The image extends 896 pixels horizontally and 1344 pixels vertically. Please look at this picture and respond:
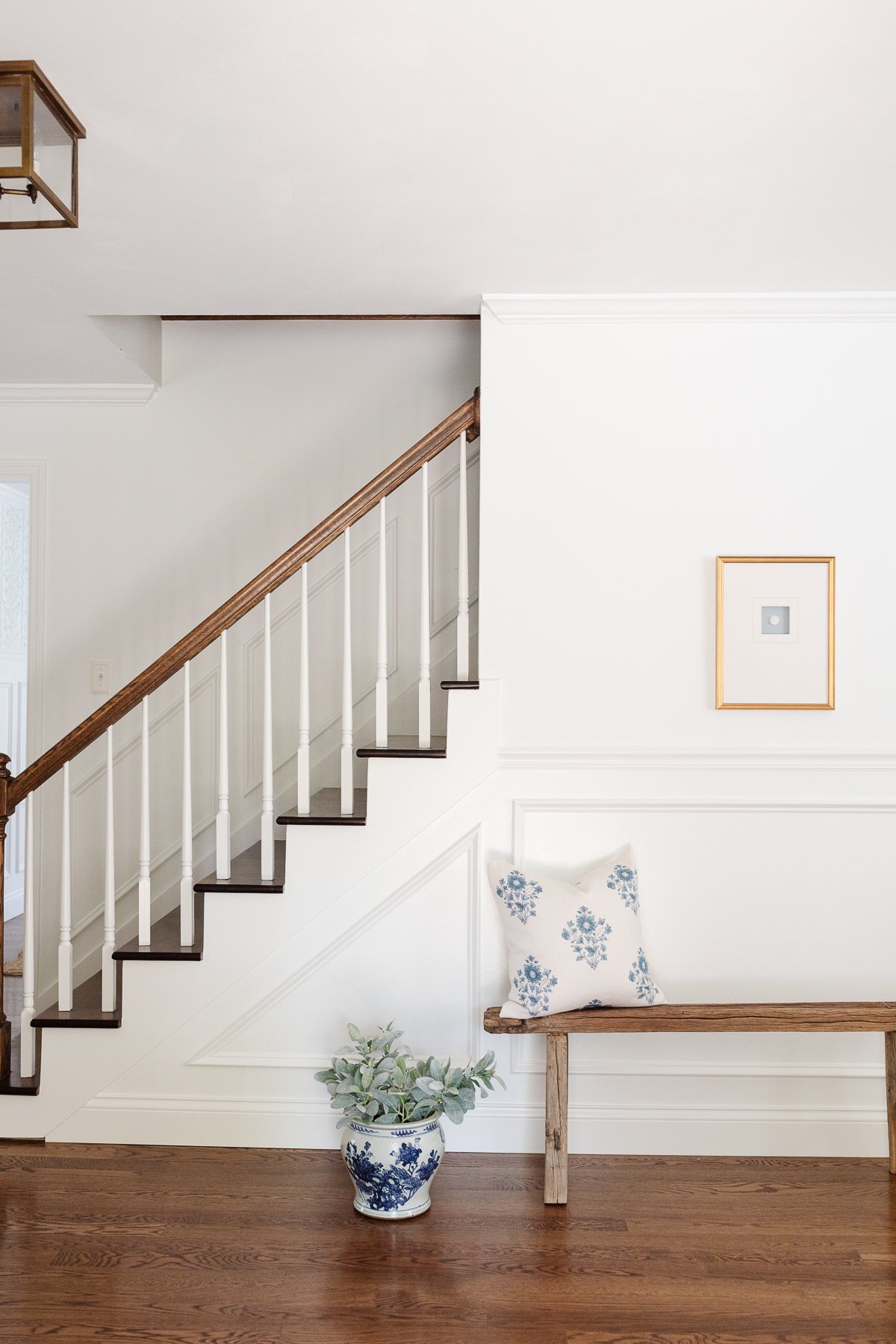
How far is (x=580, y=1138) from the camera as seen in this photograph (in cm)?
297

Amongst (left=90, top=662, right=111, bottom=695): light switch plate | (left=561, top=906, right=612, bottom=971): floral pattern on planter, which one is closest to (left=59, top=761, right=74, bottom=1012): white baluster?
(left=90, top=662, right=111, bottom=695): light switch plate

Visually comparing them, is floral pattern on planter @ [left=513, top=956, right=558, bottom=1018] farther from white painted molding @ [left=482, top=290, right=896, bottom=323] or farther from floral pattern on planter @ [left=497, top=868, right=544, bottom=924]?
white painted molding @ [left=482, top=290, right=896, bottom=323]

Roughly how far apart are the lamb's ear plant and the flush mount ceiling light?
78.8 inches

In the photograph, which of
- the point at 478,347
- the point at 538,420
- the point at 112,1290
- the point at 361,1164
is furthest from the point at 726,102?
the point at 112,1290

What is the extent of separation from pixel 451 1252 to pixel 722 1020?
0.87 meters

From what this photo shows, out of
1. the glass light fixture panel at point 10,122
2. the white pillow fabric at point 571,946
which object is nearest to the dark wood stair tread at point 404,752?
the white pillow fabric at point 571,946

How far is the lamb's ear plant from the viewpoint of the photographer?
2533 millimetres

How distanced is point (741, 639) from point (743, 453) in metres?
0.55

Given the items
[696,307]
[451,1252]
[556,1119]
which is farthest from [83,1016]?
[696,307]

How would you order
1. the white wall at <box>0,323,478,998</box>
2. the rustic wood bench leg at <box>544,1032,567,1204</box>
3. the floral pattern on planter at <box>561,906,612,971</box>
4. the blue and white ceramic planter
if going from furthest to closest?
the white wall at <box>0,323,478,998</box>, the floral pattern on planter at <box>561,906,612,971</box>, the rustic wood bench leg at <box>544,1032,567,1204</box>, the blue and white ceramic planter

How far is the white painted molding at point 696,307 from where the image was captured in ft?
9.90

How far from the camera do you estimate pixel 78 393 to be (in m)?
3.76

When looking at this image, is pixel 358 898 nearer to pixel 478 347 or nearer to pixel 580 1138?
pixel 580 1138

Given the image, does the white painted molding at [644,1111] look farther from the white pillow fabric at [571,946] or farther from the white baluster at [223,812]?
the white baluster at [223,812]
